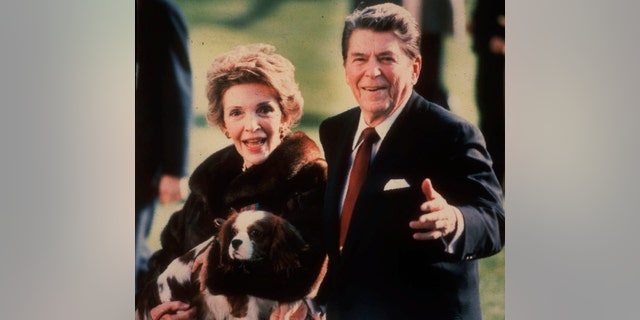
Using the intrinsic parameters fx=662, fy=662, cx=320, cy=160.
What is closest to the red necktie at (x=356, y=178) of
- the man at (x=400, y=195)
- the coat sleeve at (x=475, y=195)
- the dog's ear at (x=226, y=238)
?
the man at (x=400, y=195)

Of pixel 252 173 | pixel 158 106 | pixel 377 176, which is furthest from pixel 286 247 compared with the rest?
pixel 158 106

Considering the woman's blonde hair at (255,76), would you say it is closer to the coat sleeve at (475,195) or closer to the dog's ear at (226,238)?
the dog's ear at (226,238)

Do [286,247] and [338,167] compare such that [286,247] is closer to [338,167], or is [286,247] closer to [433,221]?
[338,167]

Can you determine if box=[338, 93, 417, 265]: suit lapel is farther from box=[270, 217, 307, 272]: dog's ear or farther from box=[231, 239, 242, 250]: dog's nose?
box=[231, 239, 242, 250]: dog's nose

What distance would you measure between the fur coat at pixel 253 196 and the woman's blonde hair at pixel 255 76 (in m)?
0.10

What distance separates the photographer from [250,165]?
2137mm

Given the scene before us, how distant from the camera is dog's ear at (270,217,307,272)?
6.89 feet

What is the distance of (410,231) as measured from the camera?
206 cm

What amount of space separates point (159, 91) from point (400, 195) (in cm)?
84

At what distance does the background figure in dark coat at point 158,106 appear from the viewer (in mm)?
2121
